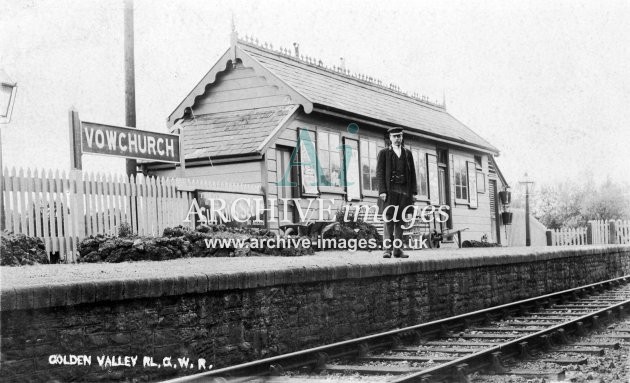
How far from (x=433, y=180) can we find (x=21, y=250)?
1560 centimetres

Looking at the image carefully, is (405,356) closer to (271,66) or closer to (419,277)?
(419,277)

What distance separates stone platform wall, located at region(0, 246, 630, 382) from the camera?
5512 mm

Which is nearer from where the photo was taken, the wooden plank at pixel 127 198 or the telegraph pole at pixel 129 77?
the wooden plank at pixel 127 198

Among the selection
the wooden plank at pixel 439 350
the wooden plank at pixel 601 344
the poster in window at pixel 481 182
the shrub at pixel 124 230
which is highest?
the poster in window at pixel 481 182

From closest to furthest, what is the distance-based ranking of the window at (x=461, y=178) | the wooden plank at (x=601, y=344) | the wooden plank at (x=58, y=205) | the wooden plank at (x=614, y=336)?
1. the wooden plank at (x=601, y=344)
2. the wooden plank at (x=614, y=336)
3. the wooden plank at (x=58, y=205)
4. the window at (x=461, y=178)

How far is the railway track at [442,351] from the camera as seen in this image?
665 cm

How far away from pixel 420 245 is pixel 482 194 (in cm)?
931

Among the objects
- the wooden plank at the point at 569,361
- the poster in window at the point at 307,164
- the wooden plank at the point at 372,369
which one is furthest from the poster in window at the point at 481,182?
the wooden plank at the point at 372,369

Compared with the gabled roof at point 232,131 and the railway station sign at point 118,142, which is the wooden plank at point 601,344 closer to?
the railway station sign at point 118,142

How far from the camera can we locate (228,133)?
58.6 feet

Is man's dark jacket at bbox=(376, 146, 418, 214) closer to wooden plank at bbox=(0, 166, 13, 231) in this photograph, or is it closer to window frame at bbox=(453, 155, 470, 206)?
wooden plank at bbox=(0, 166, 13, 231)

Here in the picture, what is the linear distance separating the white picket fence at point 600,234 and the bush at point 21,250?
67.1ft

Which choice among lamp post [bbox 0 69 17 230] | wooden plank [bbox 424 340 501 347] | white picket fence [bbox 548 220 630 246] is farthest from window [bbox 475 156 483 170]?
lamp post [bbox 0 69 17 230]

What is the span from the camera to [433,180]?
23.6 metres
